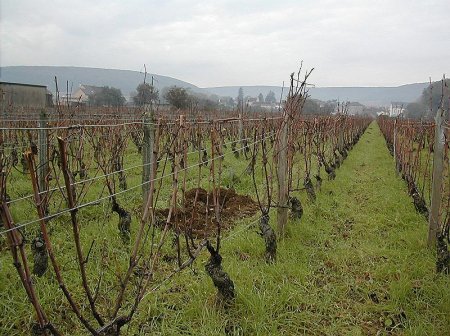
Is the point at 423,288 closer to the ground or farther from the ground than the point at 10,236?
closer to the ground

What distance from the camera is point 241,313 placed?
9.14ft

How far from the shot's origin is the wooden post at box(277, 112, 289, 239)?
13.6 feet

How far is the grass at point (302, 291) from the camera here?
2658 mm

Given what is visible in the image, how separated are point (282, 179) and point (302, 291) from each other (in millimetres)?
1447

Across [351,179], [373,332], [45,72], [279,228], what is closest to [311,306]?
[373,332]

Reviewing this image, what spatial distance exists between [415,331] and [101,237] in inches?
129

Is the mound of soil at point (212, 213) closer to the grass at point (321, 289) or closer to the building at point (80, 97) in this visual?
the grass at point (321, 289)

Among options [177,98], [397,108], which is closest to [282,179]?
[397,108]

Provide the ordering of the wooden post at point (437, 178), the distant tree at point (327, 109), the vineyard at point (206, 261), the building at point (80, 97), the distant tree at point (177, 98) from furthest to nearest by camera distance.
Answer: the distant tree at point (177, 98) → the distant tree at point (327, 109) → the building at point (80, 97) → the wooden post at point (437, 178) → the vineyard at point (206, 261)

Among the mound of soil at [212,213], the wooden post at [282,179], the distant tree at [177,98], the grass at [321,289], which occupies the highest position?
the distant tree at [177,98]

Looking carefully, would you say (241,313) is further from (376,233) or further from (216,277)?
(376,233)

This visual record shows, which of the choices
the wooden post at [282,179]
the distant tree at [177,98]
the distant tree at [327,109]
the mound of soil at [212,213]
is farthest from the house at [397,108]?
the distant tree at [177,98]

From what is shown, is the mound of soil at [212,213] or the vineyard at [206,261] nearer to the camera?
the vineyard at [206,261]

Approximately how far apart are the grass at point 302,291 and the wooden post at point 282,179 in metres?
0.23
